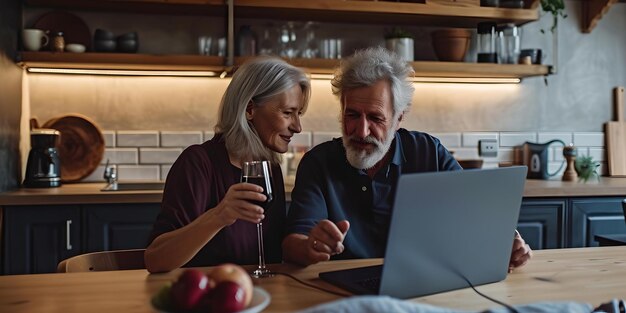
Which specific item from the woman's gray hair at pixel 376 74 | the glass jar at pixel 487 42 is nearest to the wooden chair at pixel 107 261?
the woman's gray hair at pixel 376 74

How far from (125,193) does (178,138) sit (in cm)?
73

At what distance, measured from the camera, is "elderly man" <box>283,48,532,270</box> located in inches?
79.2

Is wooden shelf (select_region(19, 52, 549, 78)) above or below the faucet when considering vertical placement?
above

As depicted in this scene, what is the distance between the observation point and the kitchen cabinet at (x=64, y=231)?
3051 millimetres

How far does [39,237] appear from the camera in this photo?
307 cm

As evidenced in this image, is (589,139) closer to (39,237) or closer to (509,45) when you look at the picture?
(509,45)

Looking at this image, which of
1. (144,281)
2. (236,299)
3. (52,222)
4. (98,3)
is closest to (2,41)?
(98,3)

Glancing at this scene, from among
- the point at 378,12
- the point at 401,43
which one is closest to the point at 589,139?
the point at 401,43

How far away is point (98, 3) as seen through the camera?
3504 mm

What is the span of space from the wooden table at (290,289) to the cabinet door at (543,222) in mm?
1710

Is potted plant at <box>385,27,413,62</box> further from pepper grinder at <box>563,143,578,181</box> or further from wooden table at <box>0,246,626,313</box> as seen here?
wooden table at <box>0,246,626,313</box>

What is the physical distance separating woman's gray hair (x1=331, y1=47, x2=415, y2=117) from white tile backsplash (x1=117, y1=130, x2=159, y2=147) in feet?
6.09

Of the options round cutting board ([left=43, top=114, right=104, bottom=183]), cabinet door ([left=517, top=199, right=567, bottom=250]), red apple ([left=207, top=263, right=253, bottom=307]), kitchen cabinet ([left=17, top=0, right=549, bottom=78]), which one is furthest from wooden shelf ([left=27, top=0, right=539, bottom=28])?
red apple ([left=207, top=263, right=253, bottom=307])

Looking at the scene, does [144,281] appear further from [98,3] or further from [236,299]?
[98,3]
